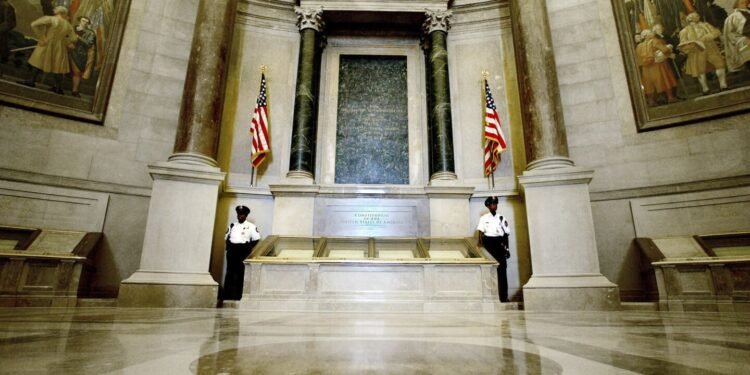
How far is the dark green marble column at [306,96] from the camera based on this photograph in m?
8.80

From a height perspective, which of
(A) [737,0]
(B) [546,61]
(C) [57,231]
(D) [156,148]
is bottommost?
(C) [57,231]

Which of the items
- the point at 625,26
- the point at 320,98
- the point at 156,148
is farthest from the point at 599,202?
the point at 156,148

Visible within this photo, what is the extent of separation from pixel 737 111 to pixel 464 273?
19.9 feet

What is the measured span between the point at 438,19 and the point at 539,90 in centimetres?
383

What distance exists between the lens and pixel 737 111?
7156 millimetres

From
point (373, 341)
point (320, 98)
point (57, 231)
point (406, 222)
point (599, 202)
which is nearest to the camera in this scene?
point (373, 341)

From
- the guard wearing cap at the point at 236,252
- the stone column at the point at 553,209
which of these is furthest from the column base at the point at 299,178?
the stone column at the point at 553,209

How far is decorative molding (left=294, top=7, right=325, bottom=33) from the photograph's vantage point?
9.71 m

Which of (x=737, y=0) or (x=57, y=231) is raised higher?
(x=737, y=0)

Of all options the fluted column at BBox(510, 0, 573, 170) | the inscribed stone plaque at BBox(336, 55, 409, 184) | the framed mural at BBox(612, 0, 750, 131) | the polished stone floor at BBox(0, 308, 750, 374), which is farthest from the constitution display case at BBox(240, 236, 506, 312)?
the framed mural at BBox(612, 0, 750, 131)

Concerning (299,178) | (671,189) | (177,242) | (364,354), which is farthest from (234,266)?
(671,189)

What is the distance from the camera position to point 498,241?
6820mm

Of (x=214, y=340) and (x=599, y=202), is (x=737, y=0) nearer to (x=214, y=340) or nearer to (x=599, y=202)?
(x=599, y=202)

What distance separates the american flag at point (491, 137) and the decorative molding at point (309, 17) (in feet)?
14.5
